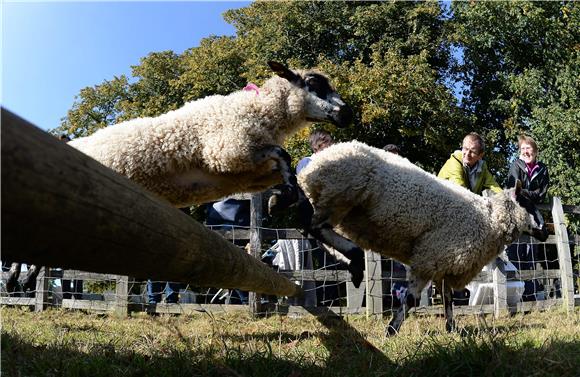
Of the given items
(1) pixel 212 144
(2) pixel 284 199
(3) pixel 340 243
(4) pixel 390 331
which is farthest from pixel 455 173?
(1) pixel 212 144

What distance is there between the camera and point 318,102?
445cm

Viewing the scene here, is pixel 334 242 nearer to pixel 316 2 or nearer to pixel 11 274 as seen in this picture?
pixel 11 274

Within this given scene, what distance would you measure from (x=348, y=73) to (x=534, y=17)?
241 inches

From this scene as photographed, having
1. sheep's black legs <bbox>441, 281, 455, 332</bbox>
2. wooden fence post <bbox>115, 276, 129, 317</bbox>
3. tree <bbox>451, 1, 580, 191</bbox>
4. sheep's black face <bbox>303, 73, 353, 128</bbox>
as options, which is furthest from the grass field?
tree <bbox>451, 1, 580, 191</bbox>

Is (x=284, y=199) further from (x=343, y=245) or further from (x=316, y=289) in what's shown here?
(x=316, y=289)

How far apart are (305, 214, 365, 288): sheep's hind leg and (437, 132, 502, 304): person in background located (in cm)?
237

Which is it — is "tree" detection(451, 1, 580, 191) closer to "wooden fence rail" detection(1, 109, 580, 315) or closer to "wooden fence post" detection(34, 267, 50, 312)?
"wooden fence post" detection(34, 267, 50, 312)

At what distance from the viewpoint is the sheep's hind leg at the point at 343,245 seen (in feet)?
13.1

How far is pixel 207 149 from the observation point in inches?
157

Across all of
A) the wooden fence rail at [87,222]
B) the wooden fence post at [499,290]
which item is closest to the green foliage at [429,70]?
the wooden fence post at [499,290]

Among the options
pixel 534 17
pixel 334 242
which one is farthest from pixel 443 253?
pixel 534 17

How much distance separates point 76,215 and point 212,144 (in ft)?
9.28

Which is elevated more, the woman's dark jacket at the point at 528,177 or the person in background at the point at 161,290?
the woman's dark jacket at the point at 528,177

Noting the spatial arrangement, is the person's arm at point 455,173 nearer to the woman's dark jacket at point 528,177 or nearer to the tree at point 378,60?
the woman's dark jacket at point 528,177
